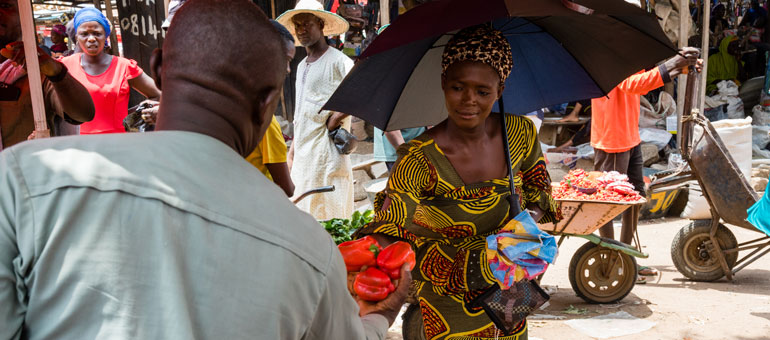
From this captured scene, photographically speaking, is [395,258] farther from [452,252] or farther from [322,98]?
[322,98]

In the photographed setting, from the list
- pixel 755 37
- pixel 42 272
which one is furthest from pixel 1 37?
pixel 755 37

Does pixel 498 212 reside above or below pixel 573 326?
above

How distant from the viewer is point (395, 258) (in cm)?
207

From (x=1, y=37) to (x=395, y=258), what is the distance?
228 cm

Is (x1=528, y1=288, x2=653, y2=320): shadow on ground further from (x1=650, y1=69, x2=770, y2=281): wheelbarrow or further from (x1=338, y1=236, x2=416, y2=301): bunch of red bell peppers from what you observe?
(x1=338, y1=236, x2=416, y2=301): bunch of red bell peppers

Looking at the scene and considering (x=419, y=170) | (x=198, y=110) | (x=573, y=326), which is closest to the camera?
(x=198, y=110)

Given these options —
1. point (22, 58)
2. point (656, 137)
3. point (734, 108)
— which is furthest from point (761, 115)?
point (22, 58)

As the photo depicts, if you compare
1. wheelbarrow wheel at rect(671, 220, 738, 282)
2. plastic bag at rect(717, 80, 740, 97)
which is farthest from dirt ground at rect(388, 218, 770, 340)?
plastic bag at rect(717, 80, 740, 97)

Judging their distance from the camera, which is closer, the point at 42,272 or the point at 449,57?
the point at 42,272

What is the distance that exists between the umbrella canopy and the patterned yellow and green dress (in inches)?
15.3

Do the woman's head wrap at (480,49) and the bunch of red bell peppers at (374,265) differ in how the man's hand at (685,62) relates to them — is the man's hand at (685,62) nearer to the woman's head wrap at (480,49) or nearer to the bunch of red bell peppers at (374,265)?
the woman's head wrap at (480,49)

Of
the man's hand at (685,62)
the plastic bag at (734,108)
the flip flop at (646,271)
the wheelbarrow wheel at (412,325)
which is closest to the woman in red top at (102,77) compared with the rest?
the wheelbarrow wheel at (412,325)

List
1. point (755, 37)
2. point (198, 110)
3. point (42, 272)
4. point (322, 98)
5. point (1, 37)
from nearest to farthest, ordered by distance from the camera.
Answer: point (42, 272) → point (198, 110) → point (1, 37) → point (322, 98) → point (755, 37)

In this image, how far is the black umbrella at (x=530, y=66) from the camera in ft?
9.49
